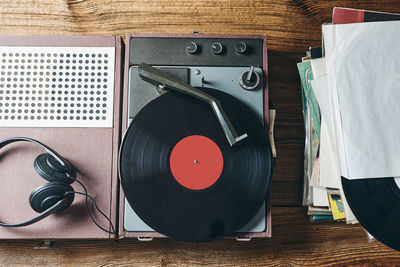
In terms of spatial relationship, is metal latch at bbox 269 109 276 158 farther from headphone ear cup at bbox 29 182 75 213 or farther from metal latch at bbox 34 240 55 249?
metal latch at bbox 34 240 55 249

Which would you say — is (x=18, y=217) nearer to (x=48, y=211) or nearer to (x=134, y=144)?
(x=48, y=211)

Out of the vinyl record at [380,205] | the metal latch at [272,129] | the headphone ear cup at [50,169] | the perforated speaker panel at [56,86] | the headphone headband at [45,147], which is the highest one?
the perforated speaker panel at [56,86]

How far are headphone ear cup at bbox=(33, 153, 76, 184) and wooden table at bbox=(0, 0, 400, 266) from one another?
294mm

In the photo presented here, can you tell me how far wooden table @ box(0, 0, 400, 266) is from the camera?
94 cm

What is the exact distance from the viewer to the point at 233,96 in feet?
2.68

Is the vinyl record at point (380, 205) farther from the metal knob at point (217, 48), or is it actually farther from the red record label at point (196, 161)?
the metal knob at point (217, 48)

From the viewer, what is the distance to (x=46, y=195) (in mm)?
719

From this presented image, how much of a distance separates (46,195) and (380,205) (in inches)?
30.0

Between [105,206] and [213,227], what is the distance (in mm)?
277

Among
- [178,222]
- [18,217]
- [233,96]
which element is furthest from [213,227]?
[18,217]

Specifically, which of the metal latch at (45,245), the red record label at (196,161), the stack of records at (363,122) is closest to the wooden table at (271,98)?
the metal latch at (45,245)

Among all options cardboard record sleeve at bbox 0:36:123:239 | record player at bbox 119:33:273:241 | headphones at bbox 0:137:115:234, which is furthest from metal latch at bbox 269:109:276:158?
headphones at bbox 0:137:115:234

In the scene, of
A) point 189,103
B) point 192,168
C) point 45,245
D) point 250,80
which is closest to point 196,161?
point 192,168

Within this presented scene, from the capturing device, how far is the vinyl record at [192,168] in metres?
0.75
